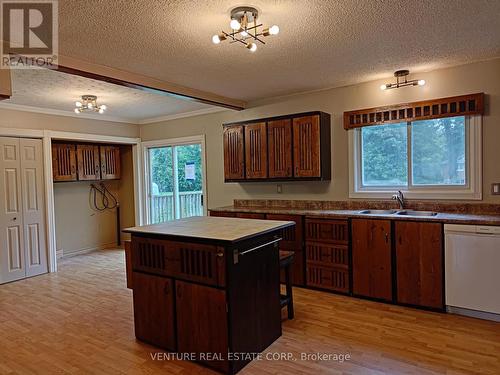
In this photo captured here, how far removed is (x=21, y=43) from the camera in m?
2.69

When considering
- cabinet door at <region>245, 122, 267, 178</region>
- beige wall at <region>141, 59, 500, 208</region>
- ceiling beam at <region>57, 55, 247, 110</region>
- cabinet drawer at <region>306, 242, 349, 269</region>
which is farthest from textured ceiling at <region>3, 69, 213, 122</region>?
cabinet drawer at <region>306, 242, 349, 269</region>

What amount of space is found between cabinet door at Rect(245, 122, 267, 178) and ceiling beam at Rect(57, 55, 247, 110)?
0.60 meters

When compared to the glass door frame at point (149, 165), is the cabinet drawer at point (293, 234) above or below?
below

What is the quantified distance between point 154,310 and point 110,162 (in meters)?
4.59

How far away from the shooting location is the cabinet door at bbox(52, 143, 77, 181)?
5699mm

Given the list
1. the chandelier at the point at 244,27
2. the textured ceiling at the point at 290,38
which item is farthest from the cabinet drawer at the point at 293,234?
the chandelier at the point at 244,27

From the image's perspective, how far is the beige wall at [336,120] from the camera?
11.5 feet

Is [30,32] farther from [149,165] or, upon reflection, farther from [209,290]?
[149,165]

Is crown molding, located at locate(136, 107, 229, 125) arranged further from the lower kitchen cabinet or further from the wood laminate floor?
the wood laminate floor

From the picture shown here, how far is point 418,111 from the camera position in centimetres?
383

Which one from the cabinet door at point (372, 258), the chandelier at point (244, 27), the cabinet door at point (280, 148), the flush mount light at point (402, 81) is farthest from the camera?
the cabinet door at point (280, 148)

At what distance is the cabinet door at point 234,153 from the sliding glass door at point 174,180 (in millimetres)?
878

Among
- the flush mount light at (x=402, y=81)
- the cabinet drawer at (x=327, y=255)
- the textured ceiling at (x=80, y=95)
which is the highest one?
the textured ceiling at (x=80, y=95)

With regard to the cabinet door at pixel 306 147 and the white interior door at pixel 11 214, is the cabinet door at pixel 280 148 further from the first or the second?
the white interior door at pixel 11 214
